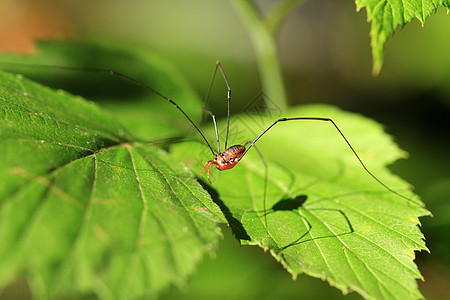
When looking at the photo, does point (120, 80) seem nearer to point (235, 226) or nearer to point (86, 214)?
point (235, 226)

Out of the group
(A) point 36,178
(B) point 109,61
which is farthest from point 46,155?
(B) point 109,61

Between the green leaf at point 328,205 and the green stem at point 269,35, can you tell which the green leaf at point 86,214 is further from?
the green stem at point 269,35

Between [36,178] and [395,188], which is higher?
[36,178]

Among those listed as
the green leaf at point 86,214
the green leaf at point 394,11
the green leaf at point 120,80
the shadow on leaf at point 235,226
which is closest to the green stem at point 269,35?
the green leaf at point 120,80

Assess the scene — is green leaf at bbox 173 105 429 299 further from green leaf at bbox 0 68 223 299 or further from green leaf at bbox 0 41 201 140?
green leaf at bbox 0 41 201 140

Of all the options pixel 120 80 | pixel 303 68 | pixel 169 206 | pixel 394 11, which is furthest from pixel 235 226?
pixel 303 68

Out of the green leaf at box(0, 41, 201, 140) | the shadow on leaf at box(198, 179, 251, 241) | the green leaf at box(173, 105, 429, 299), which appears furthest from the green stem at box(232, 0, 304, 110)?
the shadow on leaf at box(198, 179, 251, 241)

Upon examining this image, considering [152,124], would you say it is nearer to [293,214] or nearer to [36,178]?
[293,214]
